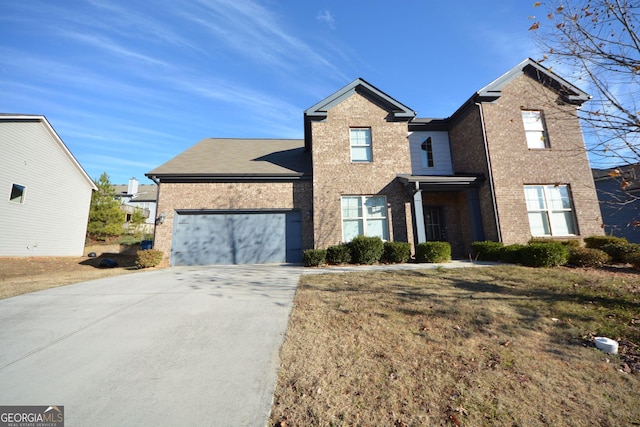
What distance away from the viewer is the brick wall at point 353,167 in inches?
465

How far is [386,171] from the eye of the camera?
1236 centimetres

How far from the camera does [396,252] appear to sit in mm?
10289

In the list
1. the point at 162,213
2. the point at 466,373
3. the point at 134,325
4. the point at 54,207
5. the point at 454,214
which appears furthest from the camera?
the point at 54,207

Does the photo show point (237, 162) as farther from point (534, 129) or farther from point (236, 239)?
point (534, 129)

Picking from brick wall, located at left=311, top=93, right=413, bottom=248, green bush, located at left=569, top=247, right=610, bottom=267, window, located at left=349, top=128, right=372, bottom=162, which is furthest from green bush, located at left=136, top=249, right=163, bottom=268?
green bush, located at left=569, top=247, right=610, bottom=267

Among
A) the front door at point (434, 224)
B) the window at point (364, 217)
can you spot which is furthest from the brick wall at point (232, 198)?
the front door at point (434, 224)

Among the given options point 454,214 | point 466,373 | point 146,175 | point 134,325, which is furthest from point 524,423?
point 146,175

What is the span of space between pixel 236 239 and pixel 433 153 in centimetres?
1130

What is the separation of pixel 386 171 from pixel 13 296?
12.8 meters

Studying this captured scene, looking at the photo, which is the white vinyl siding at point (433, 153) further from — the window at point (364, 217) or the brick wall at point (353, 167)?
the window at point (364, 217)

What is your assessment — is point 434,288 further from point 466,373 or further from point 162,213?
point 162,213

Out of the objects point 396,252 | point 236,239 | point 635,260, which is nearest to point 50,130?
point 236,239

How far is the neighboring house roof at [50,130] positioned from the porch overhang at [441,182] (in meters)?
21.6

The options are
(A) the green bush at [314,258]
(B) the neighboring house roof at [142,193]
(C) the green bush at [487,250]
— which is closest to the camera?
(A) the green bush at [314,258]
